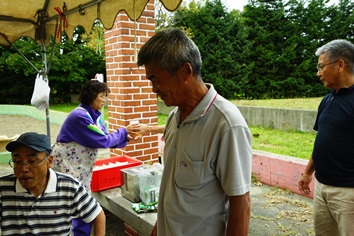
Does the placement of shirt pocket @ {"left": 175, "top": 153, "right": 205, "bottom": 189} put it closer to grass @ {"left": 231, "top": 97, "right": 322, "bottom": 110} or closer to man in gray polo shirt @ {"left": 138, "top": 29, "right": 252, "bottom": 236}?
man in gray polo shirt @ {"left": 138, "top": 29, "right": 252, "bottom": 236}

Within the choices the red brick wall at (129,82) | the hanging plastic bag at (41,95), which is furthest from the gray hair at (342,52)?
the hanging plastic bag at (41,95)

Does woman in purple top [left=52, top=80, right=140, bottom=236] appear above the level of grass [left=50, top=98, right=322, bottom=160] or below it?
above

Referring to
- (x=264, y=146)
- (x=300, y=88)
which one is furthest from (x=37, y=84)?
(x=300, y=88)

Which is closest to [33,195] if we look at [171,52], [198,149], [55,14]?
[198,149]

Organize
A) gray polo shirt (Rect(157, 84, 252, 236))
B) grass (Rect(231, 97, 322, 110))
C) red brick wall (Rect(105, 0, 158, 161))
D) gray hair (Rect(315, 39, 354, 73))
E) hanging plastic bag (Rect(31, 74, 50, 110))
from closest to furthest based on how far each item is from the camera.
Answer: gray polo shirt (Rect(157, 84, 252, 236))
gray hair (Rect(315, 39, 354, 73))
hanging plastic bag (Rect(31, 74, 50, 110))
red brick wall (Rect(105, 0, 158, 161))
grass (Rect(231, 97, 322, 110))

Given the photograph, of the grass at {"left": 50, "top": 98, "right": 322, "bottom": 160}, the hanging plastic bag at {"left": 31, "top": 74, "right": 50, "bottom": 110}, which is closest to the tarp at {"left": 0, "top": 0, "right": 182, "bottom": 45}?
the hanging plastic bag at {"left": 31, "top": 74, "right": 50, "bottom": 110}

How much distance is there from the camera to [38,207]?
183 centimetres

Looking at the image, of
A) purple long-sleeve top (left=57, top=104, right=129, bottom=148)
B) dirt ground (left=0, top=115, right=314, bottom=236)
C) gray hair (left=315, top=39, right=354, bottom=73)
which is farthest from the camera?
dirt ground (left=0, top=115, right=314, bottom=236)

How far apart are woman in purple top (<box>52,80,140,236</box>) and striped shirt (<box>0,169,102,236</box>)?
89 cm

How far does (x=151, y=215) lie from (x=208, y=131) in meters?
1.83

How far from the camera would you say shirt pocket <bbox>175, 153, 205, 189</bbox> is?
4.59ft

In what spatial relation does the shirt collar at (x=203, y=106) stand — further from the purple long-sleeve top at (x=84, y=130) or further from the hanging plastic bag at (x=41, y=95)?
the hanging plastic bag at (x=41, y=95)

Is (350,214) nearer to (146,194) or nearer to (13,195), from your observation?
(146,194)

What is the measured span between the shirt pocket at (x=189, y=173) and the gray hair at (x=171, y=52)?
1.39 ft
